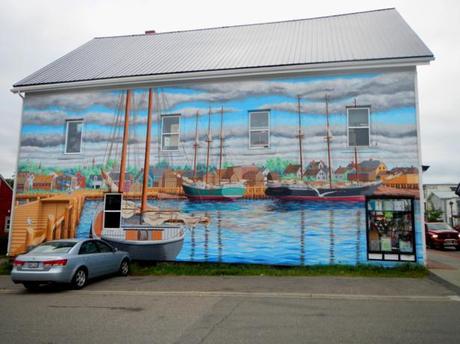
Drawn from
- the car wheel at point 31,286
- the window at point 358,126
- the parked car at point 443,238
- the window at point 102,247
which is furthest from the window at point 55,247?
the parked car at point 443,238

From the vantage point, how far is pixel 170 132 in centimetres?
1594

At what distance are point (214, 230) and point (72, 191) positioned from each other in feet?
20.6

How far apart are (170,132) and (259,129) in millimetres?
3609

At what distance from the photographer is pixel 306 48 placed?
16000 mm

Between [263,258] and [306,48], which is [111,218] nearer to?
[263,258]

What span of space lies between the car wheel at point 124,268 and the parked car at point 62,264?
0.91 m

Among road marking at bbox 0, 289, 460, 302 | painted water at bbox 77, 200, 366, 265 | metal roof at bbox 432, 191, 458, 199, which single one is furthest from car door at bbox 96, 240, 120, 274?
metal roof at bbox 432, 191, 458, 199

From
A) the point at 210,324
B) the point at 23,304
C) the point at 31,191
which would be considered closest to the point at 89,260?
the point at 23,304

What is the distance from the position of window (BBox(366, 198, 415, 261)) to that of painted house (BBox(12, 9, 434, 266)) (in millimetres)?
34

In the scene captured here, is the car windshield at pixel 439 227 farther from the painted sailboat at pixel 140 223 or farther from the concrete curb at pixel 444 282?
the painted sailboat at pixel 140 223

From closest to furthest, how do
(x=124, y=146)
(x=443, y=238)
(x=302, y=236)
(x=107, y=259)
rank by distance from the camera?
(x=107, y=259)
(x=302, y=236)
(x=124, y=146)
(x=443, y=238)

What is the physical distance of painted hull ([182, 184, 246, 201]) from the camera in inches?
580

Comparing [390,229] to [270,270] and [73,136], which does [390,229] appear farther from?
[73,136]

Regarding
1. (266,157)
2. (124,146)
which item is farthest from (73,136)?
(266,157)
